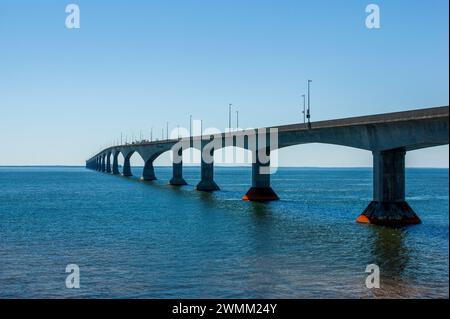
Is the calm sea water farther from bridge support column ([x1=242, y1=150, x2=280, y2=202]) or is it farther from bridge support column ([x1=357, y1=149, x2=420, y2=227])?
bridge support column ([x1=242, y1=150, x2=280, y2=202])

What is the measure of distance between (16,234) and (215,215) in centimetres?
1936

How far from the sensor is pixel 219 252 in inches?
1281

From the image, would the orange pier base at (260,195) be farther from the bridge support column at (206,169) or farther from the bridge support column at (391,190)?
the bridge support column at (391,190)

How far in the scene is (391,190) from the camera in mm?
45812

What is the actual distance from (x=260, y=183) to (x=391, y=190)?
32.2 metres

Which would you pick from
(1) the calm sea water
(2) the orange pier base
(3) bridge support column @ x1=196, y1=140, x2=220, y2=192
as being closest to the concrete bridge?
(1) the calm sea water

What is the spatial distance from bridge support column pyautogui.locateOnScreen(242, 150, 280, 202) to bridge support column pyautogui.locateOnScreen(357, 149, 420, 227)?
29.2 metres

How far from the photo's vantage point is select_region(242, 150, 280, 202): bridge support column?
245 feet

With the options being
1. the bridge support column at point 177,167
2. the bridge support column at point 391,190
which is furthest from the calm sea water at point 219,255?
the bridge support column at point 177,167

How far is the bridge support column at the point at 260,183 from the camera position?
74812mm

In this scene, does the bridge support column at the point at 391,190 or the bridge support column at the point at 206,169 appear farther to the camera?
the bridge support column at the point at 206,169

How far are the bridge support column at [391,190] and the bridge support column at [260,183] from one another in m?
29.2
